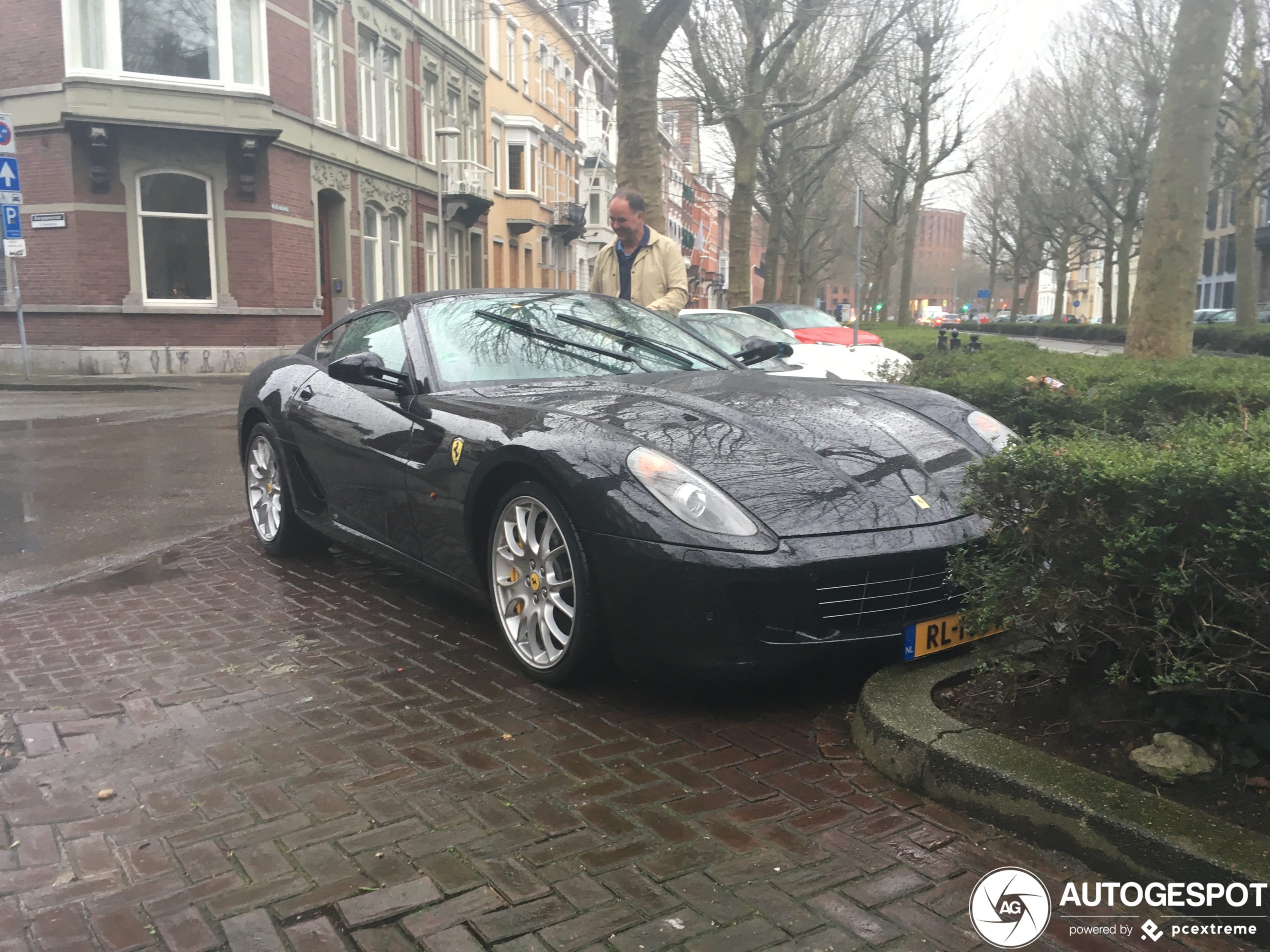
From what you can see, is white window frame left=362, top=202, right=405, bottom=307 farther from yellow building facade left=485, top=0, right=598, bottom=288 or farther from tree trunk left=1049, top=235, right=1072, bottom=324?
tree trunk left=1049, top=235, right=1072, bottom=324

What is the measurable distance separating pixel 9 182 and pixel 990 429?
57.5 ft

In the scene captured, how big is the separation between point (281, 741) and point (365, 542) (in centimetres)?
157

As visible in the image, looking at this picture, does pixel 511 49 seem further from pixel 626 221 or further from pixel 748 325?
pixel 626 221

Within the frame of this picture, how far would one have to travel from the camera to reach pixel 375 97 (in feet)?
91.0

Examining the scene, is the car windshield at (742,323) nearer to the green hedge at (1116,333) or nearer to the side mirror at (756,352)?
the green hedge at (1116,333)

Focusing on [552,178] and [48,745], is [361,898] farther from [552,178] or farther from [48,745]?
[552,178]

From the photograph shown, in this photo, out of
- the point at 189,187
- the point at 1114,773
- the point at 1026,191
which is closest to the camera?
the point at 1114,773

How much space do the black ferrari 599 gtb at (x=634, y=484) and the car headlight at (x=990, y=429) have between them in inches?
0.8

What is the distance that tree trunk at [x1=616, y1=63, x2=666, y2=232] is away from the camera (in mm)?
12805

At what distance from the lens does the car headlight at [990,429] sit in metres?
4.12

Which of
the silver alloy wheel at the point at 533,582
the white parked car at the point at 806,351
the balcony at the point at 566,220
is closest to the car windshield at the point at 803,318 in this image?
the white parked car at the point at 806,351

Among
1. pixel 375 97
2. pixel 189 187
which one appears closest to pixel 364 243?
pixel 375 97

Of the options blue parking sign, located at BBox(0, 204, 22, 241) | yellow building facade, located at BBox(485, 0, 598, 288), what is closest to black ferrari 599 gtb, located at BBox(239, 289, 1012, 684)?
blue parking sign, located at BBox(0, 204, 22, 241)

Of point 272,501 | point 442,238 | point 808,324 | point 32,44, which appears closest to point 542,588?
point 272,501
